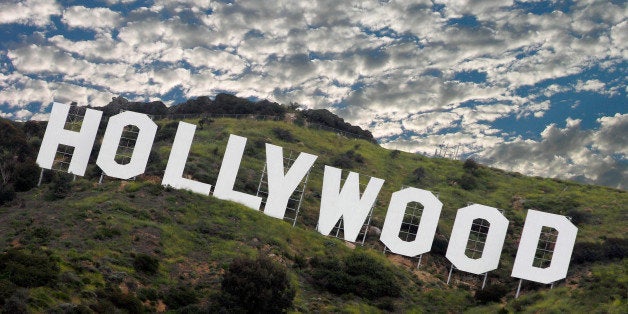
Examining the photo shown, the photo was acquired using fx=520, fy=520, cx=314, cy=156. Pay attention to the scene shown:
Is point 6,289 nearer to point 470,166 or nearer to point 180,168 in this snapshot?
point 180,168

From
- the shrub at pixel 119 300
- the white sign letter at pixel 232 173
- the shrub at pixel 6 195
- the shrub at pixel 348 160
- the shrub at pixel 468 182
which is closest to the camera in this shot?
the shrub at pixel 119 300

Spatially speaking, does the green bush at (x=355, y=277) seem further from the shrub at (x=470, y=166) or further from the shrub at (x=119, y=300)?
the shrub at (x=470, y=166)

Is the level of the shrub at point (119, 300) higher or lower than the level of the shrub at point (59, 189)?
lower

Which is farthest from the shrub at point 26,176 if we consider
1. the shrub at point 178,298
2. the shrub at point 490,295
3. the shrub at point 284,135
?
the shrub at point 490,295

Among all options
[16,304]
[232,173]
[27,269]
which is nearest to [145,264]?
[27,269]

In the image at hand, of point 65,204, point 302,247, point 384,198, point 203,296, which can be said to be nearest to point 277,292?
point 203,296
